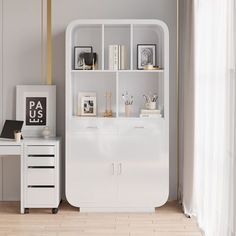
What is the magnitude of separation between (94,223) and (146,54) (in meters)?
1.85

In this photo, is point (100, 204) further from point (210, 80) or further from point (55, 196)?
point (210, 80)

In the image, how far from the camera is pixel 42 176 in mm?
4934

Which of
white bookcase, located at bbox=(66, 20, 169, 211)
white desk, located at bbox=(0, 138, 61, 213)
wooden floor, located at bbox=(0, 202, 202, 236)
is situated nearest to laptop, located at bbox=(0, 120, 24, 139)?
white desk, located at bbox=(0, 138, 61, 213)

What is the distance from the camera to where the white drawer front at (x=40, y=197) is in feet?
16.2

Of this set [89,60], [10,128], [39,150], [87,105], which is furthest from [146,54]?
[10,128]

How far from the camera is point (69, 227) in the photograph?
449 cm

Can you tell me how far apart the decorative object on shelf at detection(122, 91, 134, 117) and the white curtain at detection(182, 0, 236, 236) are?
575mm

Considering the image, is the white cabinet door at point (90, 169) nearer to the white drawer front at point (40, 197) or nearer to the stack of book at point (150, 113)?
the white drawer front at point (40, 197)

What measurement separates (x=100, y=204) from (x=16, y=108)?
4.62ft

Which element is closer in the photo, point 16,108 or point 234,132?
point 234,132

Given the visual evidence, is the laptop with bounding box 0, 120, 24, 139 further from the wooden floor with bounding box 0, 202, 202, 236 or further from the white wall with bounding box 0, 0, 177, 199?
the wooden floor with bounding box 0, 202, 202, 236

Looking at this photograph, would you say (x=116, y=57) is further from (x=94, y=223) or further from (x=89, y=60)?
(x=94, y=223)

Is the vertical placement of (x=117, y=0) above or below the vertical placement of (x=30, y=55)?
above

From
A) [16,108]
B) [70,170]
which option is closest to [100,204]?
[70,170]
